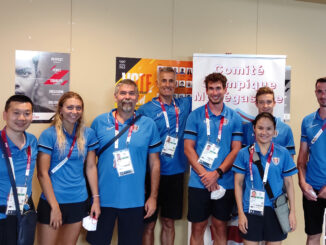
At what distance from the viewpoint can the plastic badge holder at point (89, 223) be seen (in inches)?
97.2

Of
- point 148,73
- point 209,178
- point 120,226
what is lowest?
point 120,226

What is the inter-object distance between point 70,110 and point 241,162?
4.65 ft

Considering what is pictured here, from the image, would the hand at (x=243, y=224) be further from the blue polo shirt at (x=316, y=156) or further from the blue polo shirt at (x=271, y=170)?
the blue polo shirt at (x=316, y=156)

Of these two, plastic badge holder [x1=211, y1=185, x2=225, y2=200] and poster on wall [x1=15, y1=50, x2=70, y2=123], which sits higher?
poster on wall [x1=15, y1=50, x2=70, y2=123]

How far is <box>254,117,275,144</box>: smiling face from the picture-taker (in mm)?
2498

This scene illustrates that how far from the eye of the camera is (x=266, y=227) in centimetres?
248

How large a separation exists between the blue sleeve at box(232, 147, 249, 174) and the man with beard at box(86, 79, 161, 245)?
29.0 inches

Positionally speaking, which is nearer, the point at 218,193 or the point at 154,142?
the point at 154,142

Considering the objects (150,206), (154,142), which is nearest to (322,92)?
(154,142)

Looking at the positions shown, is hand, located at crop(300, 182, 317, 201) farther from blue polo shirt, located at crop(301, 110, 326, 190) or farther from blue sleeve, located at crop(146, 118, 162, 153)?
blue sleeve, located at crop(146, 118, 162, 153)

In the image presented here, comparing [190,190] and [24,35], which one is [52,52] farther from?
[190,190]

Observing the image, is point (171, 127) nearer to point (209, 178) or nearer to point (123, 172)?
point (209, 178)

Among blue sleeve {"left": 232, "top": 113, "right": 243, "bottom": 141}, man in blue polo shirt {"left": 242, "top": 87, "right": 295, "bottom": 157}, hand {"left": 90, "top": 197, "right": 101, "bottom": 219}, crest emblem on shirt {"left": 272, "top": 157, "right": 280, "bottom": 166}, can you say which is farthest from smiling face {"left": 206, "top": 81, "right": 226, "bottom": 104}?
hand {"left": 90, "top": 197, "right": 101, "bottom": 219}

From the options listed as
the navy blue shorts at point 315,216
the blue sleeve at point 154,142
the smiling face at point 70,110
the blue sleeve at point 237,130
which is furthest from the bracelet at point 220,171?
the smiling face at point 70,110
